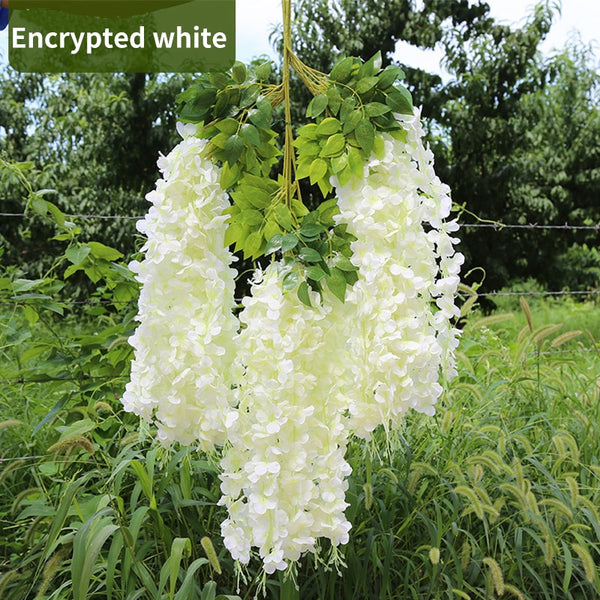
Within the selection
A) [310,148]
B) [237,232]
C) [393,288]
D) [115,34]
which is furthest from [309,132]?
[115,34]

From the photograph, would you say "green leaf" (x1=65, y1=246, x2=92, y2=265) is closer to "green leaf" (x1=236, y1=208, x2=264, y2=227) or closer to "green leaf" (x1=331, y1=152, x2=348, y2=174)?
"green leaf" (x1=236, y1=208, x2=264, y2=227)

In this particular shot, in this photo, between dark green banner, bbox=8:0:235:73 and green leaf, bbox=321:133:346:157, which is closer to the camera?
green leaf, bbox=321:133:346:157

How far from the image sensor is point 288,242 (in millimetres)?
1281

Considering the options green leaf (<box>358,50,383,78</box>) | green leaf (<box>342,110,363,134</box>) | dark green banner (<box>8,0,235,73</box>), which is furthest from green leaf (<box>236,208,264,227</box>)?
dark green banner (<box>8,0,235,73</box>)

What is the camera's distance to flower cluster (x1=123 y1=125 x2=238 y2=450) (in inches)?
52.4

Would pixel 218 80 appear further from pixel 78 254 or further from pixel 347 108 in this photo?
pixel 78 254

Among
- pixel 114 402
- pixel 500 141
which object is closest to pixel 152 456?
pixel 114 402

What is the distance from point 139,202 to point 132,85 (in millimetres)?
1011

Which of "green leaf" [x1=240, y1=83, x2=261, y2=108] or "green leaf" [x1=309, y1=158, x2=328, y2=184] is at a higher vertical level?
"green leaf" [x1=240, y1=83, x2=261, y2=108]

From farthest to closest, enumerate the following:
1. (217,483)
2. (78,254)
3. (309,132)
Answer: (78,254)
(217,483)
(309,132)

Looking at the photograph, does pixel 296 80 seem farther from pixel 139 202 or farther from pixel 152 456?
pixel 152 456

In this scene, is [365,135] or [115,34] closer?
[365,135]

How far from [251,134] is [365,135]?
0.71 ft

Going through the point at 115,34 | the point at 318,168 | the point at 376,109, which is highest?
the point at 115,34
